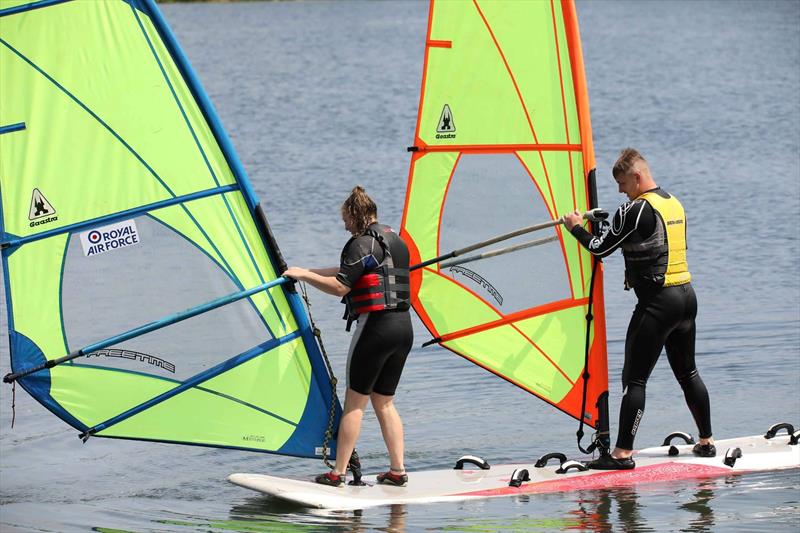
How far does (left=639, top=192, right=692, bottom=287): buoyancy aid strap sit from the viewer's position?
7379 millimetres

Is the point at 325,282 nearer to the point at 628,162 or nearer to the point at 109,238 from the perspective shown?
the point at 109,238

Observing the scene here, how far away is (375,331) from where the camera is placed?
281 inches

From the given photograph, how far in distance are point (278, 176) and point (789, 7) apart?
38306mm

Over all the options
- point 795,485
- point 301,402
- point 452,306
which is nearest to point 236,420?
point 301,402

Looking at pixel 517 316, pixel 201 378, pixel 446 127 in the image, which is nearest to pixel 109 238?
pixel 201 378

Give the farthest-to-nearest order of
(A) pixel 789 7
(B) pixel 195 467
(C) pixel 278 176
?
(A) pixel 789 7 → (C) pixel 278 176 → (B) pixel 195 467

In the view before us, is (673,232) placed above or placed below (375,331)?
above

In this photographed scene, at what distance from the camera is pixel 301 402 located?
7.63m

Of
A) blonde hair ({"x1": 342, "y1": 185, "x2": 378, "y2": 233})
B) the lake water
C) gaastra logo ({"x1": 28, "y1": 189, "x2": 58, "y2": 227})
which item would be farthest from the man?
gaastra logo ({"x1": 28, "y1": 189, "x2": 58, "y2": 227})

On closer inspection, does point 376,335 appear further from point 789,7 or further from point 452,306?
→ point 789,7

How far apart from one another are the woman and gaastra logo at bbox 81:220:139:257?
3.00 feet

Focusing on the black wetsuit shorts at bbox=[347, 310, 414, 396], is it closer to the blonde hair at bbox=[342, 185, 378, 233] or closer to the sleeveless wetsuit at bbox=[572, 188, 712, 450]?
the blonde hair at bbox=[342, 185, 378, 233]

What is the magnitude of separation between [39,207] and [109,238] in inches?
16.4

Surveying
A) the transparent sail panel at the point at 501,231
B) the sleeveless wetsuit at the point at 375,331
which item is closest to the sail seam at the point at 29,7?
the sleeveless wetsuit at the point at 375,331
